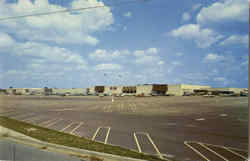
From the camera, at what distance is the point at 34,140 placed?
7.73m

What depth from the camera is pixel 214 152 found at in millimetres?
7320

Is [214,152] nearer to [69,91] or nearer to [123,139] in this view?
[123,139]

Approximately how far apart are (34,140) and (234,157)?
8.39m

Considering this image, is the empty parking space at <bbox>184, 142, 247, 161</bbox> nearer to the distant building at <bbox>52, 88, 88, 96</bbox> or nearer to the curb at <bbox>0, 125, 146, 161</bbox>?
the curb at <bbox>0, 125, 146, 161</bbox>

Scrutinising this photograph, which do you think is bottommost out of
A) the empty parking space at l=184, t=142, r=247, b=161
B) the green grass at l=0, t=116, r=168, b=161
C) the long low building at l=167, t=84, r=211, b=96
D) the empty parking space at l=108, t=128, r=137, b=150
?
the empty parking space at l=184, t=142, r=247, b=161

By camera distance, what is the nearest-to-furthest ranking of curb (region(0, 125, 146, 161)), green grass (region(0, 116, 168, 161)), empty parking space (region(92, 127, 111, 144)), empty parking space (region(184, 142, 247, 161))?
1. curb (region(0, 125, 146, 161))
2. green grass (region(0, 116, 168, 161))
3. empty parking space (region(184, 142, 247, 161))
4. empty parking space (region(92, 127, 111, 144))

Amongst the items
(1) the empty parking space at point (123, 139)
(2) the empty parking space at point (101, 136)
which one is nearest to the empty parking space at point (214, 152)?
(1) the empty parking space at point (123, 139)


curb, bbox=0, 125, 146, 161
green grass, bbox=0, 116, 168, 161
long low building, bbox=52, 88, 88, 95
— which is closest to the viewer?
curb, bbox=0, 125, 146, 161

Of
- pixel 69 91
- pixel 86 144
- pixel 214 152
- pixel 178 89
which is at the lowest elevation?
pixel 214 152

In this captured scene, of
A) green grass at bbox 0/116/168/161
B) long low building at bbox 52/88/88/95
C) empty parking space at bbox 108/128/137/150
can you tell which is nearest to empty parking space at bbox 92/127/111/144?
empty parking space at bbox 108/128/137/150

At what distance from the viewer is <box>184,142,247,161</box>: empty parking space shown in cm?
673

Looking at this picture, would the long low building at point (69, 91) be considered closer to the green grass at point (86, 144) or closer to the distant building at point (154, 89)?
the distant building at point (154, 89)

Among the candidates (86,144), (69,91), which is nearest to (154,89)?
(69,91)

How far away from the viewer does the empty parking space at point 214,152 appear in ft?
22.1
